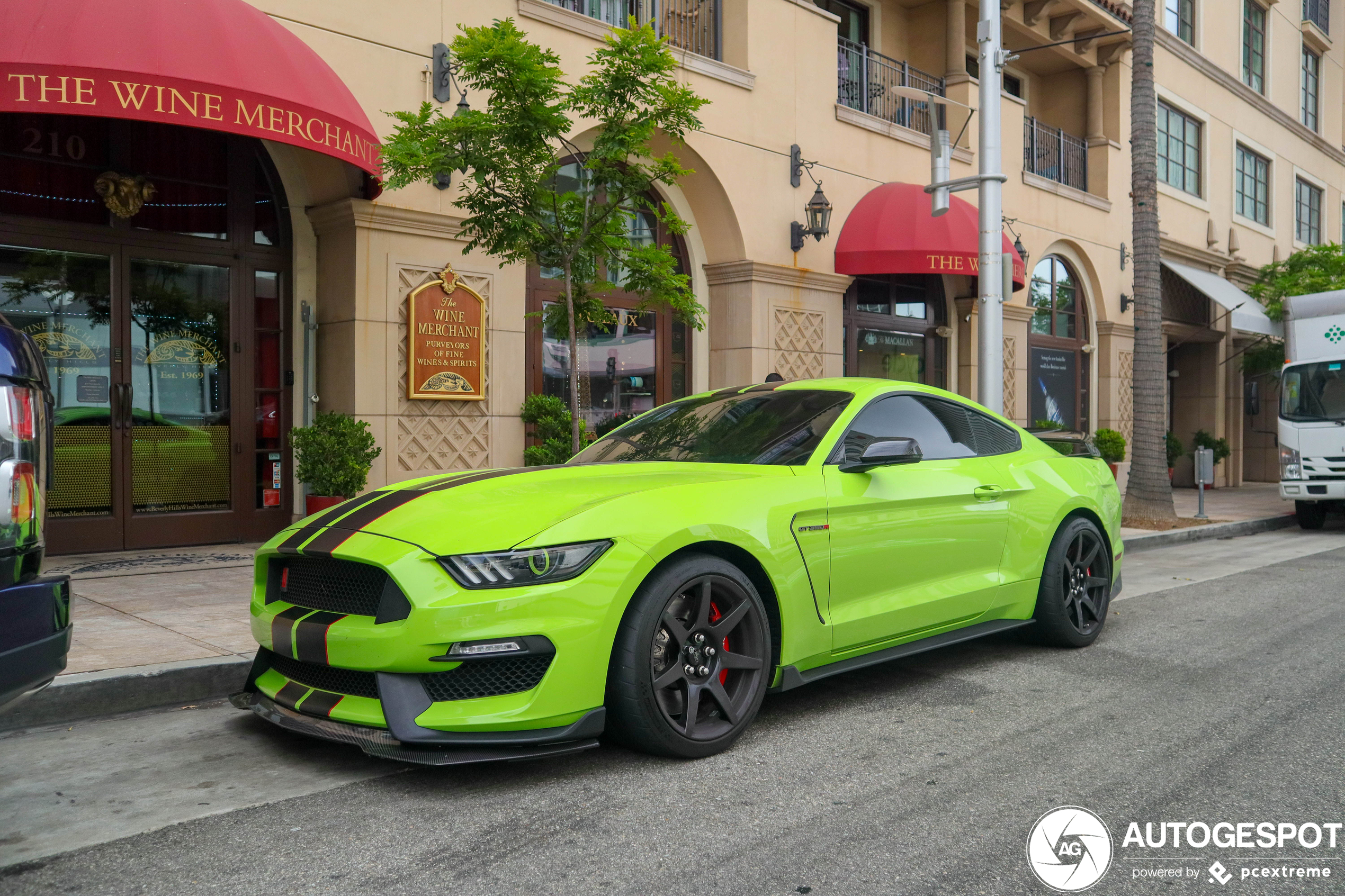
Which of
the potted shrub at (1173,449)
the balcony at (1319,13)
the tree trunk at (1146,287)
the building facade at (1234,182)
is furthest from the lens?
the balcony at (1319,13)

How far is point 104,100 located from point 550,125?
2760 mm

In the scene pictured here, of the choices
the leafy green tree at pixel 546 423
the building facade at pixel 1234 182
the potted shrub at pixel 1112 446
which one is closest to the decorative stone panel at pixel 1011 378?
the potted shrub at pixel 1112 446

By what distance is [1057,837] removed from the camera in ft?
10.6

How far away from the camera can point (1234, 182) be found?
24.4m

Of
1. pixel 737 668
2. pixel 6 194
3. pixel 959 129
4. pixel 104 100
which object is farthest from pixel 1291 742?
pixel 959 129

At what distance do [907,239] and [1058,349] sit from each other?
23.2 ft

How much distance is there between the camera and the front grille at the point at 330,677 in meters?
3.60

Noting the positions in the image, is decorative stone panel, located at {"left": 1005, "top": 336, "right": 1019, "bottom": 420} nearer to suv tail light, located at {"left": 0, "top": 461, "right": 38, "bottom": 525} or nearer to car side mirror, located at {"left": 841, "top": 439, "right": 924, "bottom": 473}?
car side mirror, located at {"left": 841, "top": 439, "right": 924, "bottom": 473}

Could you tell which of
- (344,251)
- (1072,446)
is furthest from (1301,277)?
(344,251)

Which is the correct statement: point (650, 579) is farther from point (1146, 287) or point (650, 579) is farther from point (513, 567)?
point (1146, 287)

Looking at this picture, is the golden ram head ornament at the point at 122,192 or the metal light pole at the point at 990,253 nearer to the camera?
the golden ram head ornament at the point at 122,192

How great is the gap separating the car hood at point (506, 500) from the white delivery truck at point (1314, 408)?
12.5 metres

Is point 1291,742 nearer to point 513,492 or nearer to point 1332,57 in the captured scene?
point 513,492

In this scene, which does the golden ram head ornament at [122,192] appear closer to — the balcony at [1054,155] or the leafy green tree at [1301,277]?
the balcony at [1054,155]
